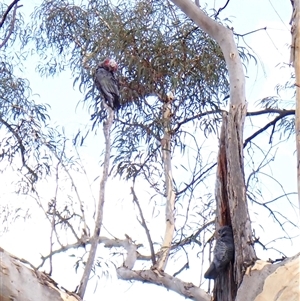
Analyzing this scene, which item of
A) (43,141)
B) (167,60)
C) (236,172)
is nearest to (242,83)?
(236,172)

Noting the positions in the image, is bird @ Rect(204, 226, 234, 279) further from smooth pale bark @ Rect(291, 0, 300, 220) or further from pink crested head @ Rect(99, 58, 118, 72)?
pink crested head @ Rect(99, 58, 118, 72)

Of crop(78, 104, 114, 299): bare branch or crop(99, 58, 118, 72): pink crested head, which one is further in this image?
crop(99, 58, 118, 72): pink crested head

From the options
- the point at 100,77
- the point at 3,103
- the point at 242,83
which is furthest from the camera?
the point at 3,103

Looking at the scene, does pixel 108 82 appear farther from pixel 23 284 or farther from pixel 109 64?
pixel 23 284

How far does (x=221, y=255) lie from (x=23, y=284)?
0.78 metres

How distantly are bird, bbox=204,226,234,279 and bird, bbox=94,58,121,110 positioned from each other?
1.14 m

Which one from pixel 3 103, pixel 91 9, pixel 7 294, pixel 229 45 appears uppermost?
pixel 91 9

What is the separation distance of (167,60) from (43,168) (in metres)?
0.93

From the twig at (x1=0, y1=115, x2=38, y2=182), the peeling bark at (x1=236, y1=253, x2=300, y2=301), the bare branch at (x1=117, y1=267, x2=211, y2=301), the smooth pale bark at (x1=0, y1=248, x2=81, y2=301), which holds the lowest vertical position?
the smooth pale bark at (x1=0, y1=248, x2=81, y2=301)

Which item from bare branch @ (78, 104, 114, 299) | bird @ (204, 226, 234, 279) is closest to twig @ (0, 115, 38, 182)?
bare branch @ (78, 104, 114, 299)

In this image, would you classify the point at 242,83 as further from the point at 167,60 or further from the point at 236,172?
the point at 167,60

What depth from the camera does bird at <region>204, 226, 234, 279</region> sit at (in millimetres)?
1949

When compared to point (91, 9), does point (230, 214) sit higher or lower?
lower

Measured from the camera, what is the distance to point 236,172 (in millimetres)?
2014
